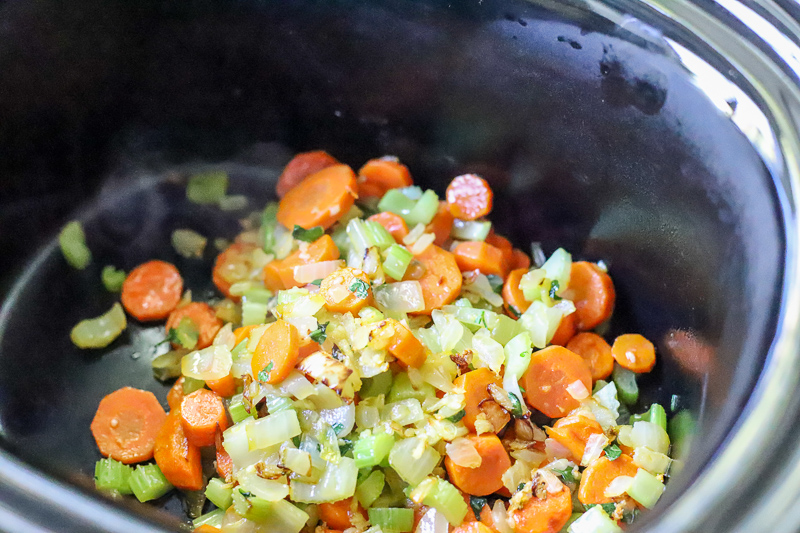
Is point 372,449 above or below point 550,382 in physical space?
below

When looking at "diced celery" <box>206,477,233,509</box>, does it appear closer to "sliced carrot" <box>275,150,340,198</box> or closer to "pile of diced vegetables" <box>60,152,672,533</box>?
"pile of diced vegetables" <box>60,152,672,533</box>

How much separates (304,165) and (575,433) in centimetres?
103

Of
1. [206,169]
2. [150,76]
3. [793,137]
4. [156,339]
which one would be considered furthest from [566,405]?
[150,76]

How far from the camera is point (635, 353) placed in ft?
4.76

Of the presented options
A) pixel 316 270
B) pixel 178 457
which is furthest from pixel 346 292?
pixel 178 457

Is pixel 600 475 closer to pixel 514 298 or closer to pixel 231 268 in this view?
pixel 514 298

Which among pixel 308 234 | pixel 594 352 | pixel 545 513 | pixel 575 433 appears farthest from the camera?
pixel 308 234

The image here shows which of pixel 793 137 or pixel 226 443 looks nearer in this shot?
pixel 793 137

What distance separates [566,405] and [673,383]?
24 cm

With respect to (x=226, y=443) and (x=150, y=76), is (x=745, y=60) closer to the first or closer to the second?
(x=226, y=443)

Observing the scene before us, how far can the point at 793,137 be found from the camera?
3.71 ft

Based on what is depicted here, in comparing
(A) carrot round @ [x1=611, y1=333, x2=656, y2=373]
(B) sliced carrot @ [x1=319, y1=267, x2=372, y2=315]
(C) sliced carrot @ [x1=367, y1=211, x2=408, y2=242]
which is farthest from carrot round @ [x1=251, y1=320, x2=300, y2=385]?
(A) carrot round @ [x1=611, y1=333, x2=656, y2=373]

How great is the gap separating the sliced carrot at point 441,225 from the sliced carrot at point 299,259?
0.89ft

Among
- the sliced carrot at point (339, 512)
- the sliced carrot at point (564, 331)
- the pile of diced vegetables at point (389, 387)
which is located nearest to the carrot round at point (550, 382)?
the pile of diced vegetables at point (389, 387)
